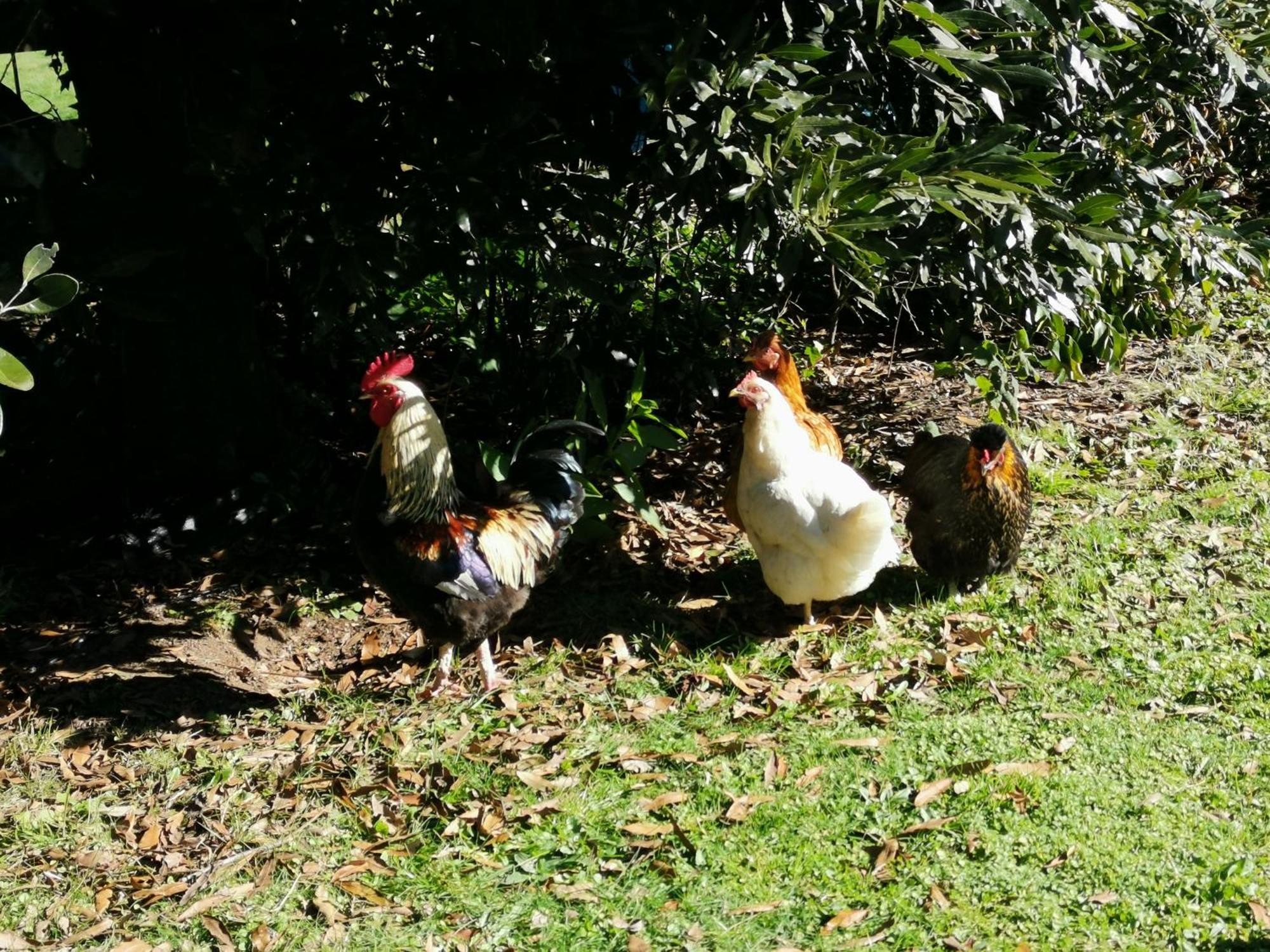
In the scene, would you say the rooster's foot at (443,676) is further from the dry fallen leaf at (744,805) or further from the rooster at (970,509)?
the rooster at (970,509)

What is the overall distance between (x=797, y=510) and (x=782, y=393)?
654 millimetres

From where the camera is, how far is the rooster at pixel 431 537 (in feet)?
14.9

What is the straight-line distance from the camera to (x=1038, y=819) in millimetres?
3957

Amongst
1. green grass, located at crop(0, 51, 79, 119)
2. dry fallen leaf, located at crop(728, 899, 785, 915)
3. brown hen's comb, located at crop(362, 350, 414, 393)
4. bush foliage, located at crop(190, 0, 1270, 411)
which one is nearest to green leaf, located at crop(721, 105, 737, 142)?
bush foliage, located at crop(190, 0, 1270, 411)

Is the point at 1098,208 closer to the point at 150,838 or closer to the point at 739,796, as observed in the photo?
the point at 739,796

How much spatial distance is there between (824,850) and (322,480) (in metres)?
3.14

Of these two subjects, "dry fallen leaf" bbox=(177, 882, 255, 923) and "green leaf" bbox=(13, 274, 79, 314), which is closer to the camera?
"green leaf" bbox=(13, 274, 79, 314)

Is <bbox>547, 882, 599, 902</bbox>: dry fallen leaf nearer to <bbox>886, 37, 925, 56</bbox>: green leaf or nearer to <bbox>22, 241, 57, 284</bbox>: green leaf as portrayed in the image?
<bbox>22, 241, 57, 284</bbox>: green leaf

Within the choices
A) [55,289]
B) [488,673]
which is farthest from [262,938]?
[55,289]

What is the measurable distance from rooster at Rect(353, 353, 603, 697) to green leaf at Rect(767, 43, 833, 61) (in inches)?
72.2

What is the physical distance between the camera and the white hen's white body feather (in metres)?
4.80

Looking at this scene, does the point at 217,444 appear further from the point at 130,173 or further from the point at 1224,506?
the point at 1224,506

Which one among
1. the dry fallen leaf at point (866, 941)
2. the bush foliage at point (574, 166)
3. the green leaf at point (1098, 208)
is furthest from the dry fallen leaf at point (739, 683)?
the green leaf at point (1098, 208)

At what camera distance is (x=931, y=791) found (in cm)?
411
